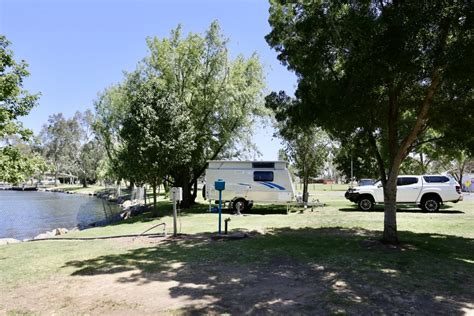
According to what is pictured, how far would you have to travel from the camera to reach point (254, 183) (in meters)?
20.1

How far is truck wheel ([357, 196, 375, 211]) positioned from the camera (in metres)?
19.8

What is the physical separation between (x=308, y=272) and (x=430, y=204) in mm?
14347

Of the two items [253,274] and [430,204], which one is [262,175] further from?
[253,274]

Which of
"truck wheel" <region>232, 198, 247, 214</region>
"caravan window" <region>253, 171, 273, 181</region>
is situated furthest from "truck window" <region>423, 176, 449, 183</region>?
"truck wheel" <region>232, 198, 247, 214</region>

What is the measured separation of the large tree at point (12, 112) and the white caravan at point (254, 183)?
11.6 meters

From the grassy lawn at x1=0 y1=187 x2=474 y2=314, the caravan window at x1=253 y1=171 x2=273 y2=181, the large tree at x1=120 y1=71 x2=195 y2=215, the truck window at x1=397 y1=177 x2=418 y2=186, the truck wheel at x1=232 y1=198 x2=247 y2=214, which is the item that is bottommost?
the grassy lawn at x1=0 y1=187 x2=474 y2=314

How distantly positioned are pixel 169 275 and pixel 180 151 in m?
12.3

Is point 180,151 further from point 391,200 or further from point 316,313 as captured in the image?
point 316,313

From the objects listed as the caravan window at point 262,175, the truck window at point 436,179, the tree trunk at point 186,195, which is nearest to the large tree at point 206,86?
the tree trunk at point 186,195

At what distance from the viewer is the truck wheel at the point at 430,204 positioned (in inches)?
733

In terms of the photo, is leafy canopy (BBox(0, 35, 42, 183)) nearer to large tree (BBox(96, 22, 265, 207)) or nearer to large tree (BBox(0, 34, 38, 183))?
large tree (BBox(0, 34, 38, 183))

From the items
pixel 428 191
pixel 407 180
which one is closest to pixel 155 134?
pixel 407 180

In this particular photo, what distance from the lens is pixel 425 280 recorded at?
661 centimetres

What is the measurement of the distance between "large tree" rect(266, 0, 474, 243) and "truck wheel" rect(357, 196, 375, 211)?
320 inches
